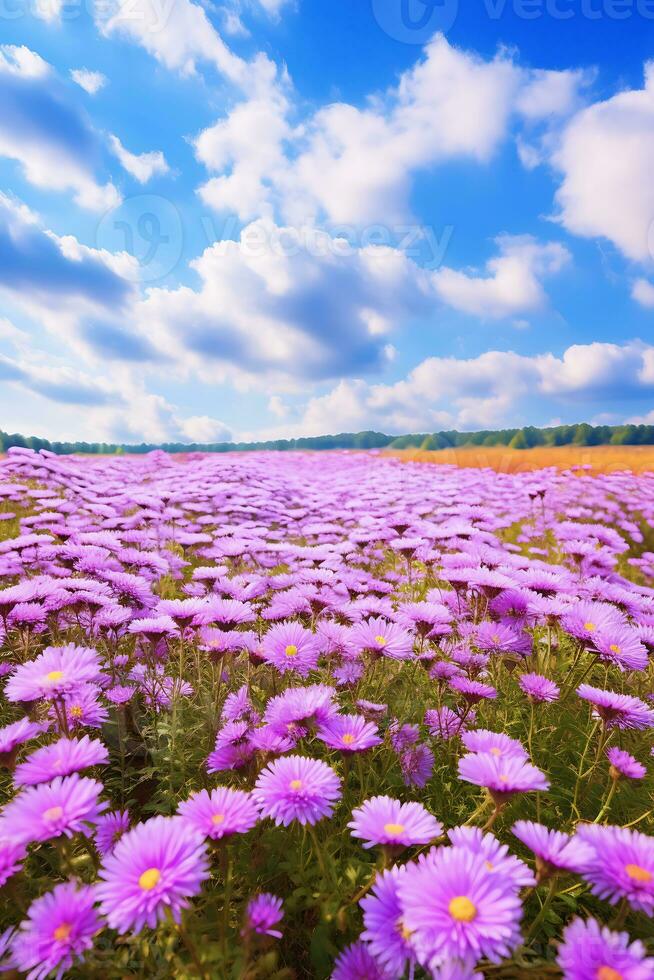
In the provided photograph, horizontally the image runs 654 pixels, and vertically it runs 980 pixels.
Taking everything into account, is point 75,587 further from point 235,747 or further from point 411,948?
point 411,948

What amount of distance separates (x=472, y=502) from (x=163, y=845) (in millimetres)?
5955

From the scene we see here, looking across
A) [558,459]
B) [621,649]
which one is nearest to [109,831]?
[621,649]

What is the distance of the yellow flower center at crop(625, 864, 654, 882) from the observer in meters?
0.80

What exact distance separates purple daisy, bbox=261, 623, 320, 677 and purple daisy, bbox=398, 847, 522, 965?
77cm

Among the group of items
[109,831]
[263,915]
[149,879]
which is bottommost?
[109,831]

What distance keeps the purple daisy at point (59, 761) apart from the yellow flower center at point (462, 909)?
0.65 meters

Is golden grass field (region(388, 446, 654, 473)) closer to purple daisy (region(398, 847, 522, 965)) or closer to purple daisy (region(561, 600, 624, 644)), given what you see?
purple daisy (region(561, 600, 624, 644))

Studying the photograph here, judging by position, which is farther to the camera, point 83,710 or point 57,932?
point 83,710

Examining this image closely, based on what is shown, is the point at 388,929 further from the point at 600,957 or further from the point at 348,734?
the point at 348,734

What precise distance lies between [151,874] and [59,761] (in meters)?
0.34

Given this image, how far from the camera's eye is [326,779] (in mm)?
984

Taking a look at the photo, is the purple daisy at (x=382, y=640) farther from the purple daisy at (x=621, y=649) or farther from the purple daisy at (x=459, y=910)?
the purple daisy at (x=459, y=910)

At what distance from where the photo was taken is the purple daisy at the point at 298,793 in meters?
0.94

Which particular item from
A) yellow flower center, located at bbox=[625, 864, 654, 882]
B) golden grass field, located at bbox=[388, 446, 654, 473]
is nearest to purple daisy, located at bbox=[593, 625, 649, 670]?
yellow flower center, located at bbox=[625, 864, 654, 882]
